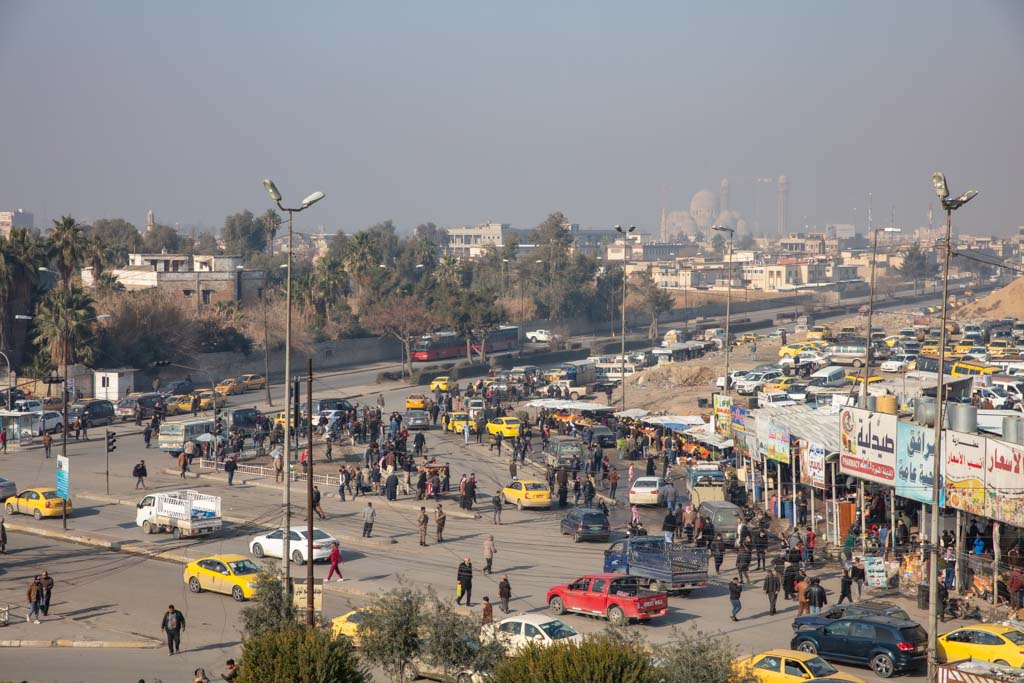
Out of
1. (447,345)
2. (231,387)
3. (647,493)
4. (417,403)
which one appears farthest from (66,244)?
(647,493)

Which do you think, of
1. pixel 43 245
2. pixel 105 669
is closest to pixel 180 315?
pixel 43 245

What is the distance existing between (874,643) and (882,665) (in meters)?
0.37

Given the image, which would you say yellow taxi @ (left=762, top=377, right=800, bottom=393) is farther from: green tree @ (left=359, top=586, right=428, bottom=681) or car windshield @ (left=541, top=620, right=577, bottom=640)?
green tree @ (left=359, top=586, right=428, bottom=681)

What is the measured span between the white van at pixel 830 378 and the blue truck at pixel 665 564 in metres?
33.2

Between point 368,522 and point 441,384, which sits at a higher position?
point 441,384

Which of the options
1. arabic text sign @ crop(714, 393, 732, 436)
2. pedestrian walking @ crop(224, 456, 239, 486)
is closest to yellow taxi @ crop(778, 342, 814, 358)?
arabic text sign @ crop(714, 393, 732, 436)

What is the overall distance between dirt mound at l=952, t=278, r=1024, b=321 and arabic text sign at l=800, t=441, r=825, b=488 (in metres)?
84.3

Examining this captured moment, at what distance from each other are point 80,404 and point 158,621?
31910mm

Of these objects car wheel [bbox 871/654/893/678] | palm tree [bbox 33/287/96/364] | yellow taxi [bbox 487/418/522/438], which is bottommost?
car wheel [bbox 871/654/893/678]

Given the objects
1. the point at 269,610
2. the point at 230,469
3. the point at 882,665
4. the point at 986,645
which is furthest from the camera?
the point at 230,469

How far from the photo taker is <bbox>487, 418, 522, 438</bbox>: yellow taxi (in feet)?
154

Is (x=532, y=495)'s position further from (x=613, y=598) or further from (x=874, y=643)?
(x=874, y=643)

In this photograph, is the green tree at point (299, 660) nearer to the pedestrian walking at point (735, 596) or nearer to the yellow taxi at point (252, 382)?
the pedestrian walking at point (735, 596)

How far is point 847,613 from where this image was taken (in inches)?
795
